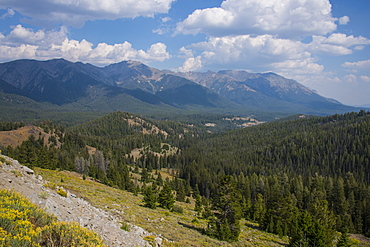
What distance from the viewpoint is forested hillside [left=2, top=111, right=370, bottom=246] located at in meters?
39.7

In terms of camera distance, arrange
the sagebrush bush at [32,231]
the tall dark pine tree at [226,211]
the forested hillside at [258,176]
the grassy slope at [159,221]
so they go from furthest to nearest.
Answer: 1. the forested hillside at [258,176]
2. the tall dark pine tree at [226,211]
3. the grassy slope at [159,221]
4. the sagebrush bush at [32,231]

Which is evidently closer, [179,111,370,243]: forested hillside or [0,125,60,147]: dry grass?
[179,111,370,243]: forested hillside

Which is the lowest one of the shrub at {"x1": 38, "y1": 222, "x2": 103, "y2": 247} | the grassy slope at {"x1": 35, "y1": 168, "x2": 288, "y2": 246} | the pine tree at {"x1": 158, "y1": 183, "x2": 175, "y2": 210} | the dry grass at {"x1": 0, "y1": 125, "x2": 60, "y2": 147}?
the dry grass at {"x1": 0, "y1": 125, "x2": 60, "y2": 147}

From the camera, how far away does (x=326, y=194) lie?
298 ft

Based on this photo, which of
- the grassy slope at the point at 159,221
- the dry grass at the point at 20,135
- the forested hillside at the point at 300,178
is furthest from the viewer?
the dry grass at the point at 20,135

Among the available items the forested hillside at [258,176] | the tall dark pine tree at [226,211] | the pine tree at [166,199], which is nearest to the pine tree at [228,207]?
the tall dark pine tree at [226,211]

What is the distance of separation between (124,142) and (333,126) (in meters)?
183

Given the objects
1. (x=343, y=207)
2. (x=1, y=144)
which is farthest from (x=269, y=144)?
(x=1, y=144)

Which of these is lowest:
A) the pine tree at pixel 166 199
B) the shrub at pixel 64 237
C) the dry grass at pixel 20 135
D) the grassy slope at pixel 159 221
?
the dry grass at pixel 20 135

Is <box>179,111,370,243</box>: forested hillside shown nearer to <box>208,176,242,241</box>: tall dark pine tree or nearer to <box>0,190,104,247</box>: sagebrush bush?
<box>208,176,242,241</box>: tall dark pine tree

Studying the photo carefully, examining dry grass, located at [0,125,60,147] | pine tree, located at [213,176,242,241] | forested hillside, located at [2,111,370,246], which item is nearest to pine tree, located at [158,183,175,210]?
forested hillside, located at [2,111,370,246]

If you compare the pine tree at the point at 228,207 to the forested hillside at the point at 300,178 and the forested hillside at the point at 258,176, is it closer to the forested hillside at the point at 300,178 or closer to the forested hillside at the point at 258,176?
the forested hillside at the point at 258,176

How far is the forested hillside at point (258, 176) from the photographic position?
39719mm

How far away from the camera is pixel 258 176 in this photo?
121688mm
